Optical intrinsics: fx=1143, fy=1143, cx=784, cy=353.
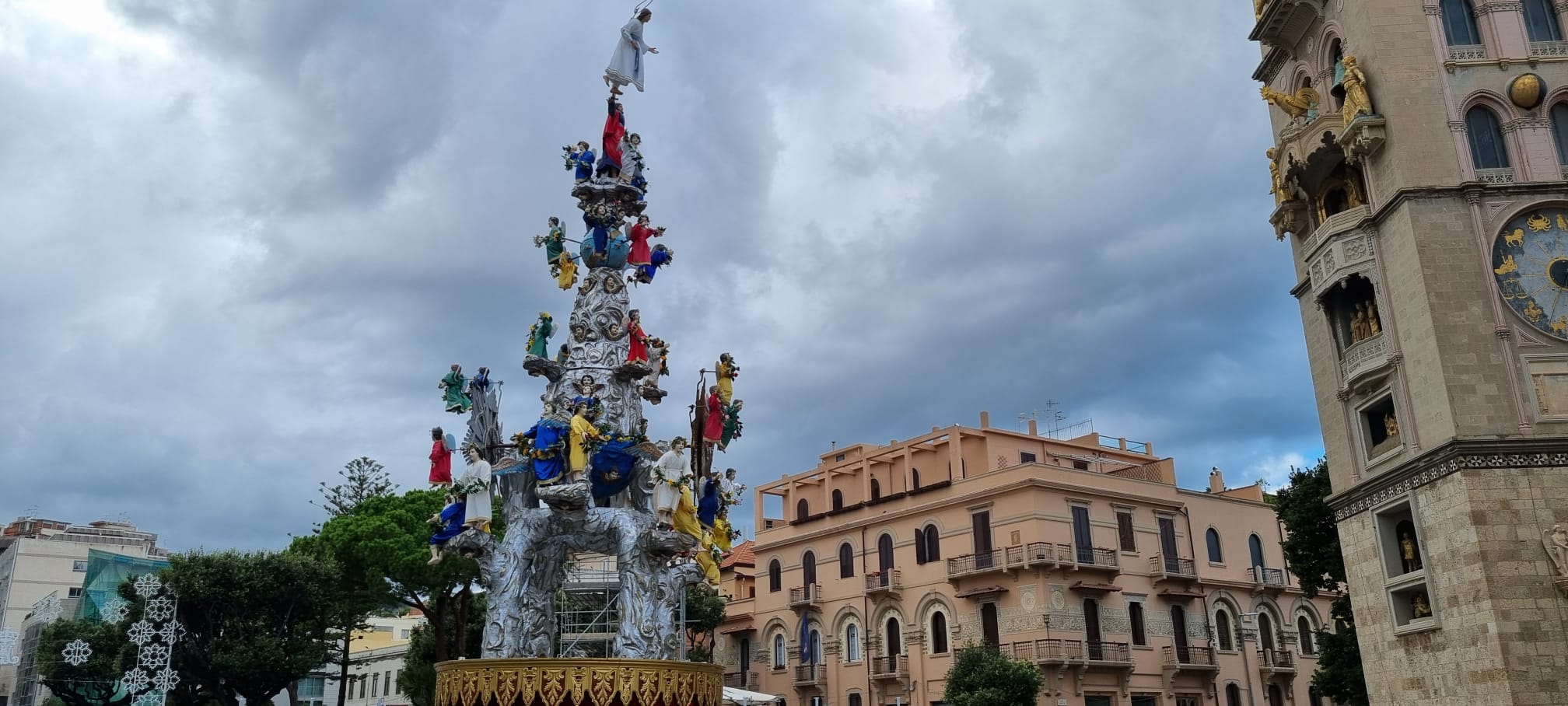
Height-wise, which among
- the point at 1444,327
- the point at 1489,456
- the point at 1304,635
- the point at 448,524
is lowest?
the point at 1304,635

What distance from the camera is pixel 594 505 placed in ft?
68.7

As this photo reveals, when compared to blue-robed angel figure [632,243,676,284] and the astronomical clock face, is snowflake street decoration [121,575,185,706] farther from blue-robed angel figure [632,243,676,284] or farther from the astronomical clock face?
the astronomical clock face

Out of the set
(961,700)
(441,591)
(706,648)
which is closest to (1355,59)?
(961,700)

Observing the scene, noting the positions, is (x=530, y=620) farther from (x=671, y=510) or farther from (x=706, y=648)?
(x=706, y=648)

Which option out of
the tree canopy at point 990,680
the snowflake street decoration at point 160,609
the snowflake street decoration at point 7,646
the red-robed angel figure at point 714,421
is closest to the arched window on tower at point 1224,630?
the tree canopy at point 990,680

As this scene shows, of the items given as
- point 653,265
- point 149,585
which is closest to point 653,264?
point 653,265

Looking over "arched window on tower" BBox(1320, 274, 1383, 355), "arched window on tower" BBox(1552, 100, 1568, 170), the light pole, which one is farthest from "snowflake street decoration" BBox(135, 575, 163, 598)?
the light pole

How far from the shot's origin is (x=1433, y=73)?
24.2 m

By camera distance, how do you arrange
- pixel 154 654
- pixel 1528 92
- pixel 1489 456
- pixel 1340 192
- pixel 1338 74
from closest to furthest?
1. pixel 1489 456
2. pixel 1528 92
3. pixel 1338 74
4. pixel 1340 192
5. pixel 154 654

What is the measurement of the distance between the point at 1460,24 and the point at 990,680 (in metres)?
24.0

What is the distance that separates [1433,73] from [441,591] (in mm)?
32627

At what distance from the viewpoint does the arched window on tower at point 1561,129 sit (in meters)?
24.0

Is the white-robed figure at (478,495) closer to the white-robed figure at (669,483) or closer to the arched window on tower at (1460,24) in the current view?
the white-robed figure at (669,483)

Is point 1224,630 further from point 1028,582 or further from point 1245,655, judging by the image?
point 1028,582
